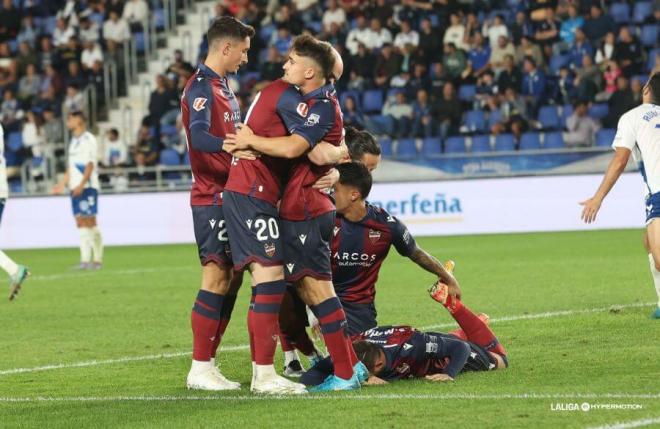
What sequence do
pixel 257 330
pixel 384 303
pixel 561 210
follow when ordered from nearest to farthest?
pixel 257 330, pixel 384 303, pixel 561 210

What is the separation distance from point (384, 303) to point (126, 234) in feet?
43.7

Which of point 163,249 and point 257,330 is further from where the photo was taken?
point 163,249

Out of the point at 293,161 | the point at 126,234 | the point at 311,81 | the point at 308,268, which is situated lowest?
the point at 126,234

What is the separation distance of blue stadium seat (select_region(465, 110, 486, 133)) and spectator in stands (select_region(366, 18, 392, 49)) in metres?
3.36

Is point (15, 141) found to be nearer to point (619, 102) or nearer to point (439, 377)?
point (619, 102)

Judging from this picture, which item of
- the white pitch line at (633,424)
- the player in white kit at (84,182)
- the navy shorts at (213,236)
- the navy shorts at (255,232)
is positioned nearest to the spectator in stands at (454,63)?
the player in white kit at (84,182)

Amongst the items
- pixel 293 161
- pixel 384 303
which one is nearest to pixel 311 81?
pixel 293 161

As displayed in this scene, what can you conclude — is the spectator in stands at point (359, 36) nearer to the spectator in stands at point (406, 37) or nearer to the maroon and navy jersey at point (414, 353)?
the spectator in stands at point (406, 37)

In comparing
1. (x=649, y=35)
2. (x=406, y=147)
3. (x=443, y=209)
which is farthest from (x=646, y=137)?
(x=649, y=35)

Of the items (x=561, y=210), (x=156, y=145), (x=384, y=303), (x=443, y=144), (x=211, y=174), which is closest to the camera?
(x=211, y=174)

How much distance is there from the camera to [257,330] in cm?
735

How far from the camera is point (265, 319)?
734 centimetres

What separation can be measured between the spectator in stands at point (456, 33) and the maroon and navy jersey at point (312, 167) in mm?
19753

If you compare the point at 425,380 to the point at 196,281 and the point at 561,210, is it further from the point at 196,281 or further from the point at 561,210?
the point at 561,210
